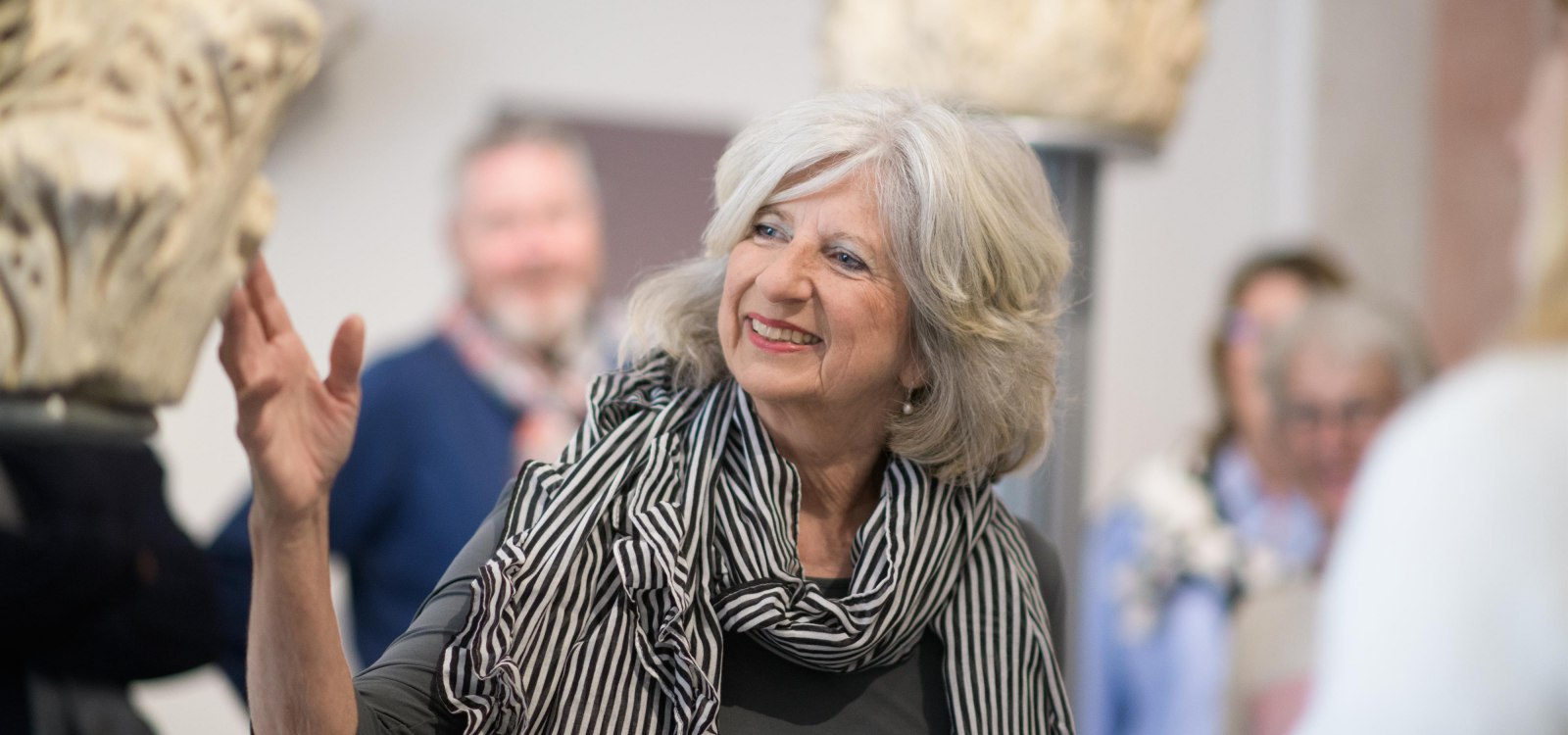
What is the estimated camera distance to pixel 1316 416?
11.3ft

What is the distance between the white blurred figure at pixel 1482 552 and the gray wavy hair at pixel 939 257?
2.73 feet

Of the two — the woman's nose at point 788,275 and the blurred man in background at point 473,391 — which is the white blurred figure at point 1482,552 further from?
the blurred man in background at point 473,391

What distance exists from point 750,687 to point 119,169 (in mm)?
934

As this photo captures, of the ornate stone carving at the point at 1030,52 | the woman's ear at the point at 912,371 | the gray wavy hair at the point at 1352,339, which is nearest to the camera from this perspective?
the woman's ear at the point at 912,371

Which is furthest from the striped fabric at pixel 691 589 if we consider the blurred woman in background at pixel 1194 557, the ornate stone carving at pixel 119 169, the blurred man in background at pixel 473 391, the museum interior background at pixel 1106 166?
the museum interior background at pixel 1106 166

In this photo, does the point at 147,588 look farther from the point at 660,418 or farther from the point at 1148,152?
the point at 1148,152

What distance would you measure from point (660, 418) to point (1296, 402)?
6.58 feet

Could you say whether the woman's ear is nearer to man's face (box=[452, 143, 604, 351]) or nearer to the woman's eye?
the woman's eye

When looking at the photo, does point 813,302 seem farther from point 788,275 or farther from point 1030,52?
point 1030,52

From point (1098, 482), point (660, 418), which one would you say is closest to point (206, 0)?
point (660, 418)

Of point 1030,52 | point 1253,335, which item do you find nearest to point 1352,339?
point 1253,335

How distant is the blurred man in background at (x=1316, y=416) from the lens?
3.21 m

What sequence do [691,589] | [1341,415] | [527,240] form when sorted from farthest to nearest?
[527,240] < [1341,415] < [691,589]

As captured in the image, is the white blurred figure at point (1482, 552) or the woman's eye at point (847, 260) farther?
the woman's eye at point (847, 260)
